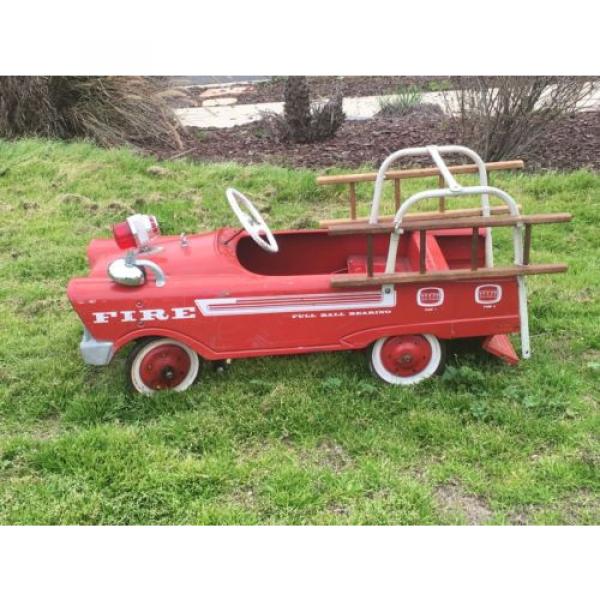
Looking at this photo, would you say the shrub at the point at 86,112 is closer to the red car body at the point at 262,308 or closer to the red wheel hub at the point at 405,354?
the red car body at the point at 262,308

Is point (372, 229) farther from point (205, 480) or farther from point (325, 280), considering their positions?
point (205, 480)

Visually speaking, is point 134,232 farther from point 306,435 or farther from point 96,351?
point 306,435

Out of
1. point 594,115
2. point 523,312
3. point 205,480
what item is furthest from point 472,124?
point 205,480

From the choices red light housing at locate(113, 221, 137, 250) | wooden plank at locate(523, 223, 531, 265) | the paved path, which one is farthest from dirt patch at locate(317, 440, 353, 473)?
the paved path

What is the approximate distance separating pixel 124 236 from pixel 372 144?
395cm

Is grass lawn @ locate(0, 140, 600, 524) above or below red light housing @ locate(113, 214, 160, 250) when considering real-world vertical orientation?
below

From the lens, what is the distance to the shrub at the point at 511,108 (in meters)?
6.19

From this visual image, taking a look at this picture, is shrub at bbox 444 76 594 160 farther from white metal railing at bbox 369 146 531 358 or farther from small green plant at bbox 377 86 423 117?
white metal railing at bbox 369 146 531 358

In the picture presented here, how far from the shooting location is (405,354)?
3619 millimetres

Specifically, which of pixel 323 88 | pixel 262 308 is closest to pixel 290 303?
pixel 262 308

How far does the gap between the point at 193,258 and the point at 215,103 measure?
220 inches

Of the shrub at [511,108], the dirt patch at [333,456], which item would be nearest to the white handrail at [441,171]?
the dirt patch at [333,456]

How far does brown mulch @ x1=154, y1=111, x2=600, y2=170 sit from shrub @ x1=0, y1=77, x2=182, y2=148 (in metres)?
0.38

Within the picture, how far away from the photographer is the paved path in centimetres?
793
